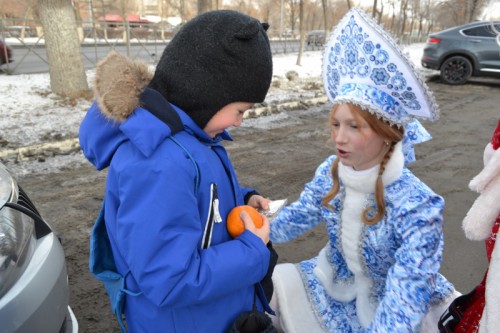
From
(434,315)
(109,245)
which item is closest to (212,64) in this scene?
(109,245)

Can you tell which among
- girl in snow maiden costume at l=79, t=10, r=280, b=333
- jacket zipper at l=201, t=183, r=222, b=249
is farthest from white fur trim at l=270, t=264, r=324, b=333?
jacket zipper at l=201, t=183, r=222, b=249

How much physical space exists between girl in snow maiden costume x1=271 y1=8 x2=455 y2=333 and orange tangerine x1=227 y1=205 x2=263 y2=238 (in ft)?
1.73

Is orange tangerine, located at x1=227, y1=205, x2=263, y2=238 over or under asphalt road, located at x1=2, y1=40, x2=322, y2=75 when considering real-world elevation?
over

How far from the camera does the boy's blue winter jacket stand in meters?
1.23

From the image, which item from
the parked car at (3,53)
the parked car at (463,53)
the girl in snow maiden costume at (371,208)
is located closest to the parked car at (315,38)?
the parked car at (463,53)

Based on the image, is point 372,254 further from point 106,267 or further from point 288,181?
point 288,181

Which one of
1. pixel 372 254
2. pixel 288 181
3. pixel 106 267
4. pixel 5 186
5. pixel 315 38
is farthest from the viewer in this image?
pixel 315 38

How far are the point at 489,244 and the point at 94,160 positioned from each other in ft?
4.46

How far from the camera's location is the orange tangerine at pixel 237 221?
1461 mm

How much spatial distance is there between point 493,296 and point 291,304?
1111 millimetres

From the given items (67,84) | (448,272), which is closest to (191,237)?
(448,272)

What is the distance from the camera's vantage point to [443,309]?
6.08ft

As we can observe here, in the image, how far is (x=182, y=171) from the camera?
1.27m

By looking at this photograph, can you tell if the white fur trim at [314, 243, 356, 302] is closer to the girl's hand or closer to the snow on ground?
the girl's hand
